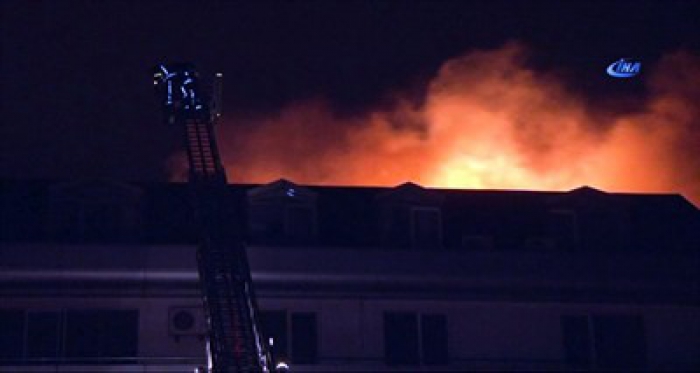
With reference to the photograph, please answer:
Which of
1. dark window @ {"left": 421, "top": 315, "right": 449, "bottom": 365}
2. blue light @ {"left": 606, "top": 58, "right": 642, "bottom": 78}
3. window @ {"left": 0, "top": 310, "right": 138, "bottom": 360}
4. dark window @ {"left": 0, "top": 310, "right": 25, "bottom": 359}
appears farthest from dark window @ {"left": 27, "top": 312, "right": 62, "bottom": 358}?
blue light @ {"left": 606, "top": 58, "right": 642, "bottom": 78}

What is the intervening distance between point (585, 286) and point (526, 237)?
304 cm

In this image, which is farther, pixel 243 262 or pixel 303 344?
pixel 303 344

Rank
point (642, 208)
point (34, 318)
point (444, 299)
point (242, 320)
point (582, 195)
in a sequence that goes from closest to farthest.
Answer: point (242, 320) < point (34, 318) < point (444, 299) < point (582, 195) < point (642, 208)

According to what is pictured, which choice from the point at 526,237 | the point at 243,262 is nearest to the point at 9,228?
the point at 243,262

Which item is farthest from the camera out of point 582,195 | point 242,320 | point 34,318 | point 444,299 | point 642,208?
point 642,208

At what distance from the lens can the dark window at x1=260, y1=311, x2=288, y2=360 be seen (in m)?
28.8

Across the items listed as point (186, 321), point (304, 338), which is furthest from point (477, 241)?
point (186, 321)

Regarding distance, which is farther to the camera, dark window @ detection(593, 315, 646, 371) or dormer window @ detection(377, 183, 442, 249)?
dormer window @ detection(377, 183, 442, 249)

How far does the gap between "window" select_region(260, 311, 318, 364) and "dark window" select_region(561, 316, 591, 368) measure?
666 centimetres

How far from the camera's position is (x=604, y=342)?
3073cm

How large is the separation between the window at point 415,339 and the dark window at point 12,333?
350 inches

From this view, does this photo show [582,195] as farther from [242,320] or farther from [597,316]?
[242,320]

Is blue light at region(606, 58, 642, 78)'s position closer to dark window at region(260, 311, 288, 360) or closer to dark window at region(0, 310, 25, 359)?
dark window at region(260, 311, 288, 360)

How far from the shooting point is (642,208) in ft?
116
